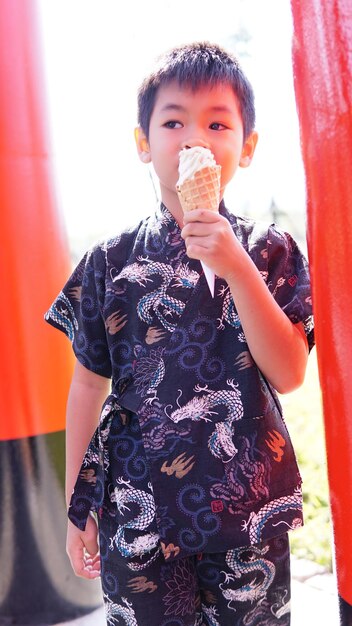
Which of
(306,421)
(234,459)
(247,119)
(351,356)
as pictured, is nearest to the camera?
(351,356)

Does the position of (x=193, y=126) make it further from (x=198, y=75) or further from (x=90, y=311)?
(x=90, y=311)

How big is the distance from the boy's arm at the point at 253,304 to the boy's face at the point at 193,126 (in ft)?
0.77

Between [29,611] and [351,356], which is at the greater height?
[351,356]

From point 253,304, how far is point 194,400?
246mm

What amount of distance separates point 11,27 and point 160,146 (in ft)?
4.47

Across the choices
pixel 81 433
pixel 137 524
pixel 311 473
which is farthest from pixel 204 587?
pixel 311 473

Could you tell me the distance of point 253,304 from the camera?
1411 mm

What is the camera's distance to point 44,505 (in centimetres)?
270

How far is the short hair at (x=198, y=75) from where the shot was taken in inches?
61.4

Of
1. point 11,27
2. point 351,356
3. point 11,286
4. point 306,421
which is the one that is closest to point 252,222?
point 351,356

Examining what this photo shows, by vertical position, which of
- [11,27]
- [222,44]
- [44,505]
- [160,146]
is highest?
[11,27]

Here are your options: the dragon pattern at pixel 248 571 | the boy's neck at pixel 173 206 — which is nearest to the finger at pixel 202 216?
the boy's neck at pixel 173 206

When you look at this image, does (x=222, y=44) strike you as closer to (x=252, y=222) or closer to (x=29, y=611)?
(x=252, y=222)

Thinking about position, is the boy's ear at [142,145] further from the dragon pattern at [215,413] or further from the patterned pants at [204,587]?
the patterned pants at [204,587]
